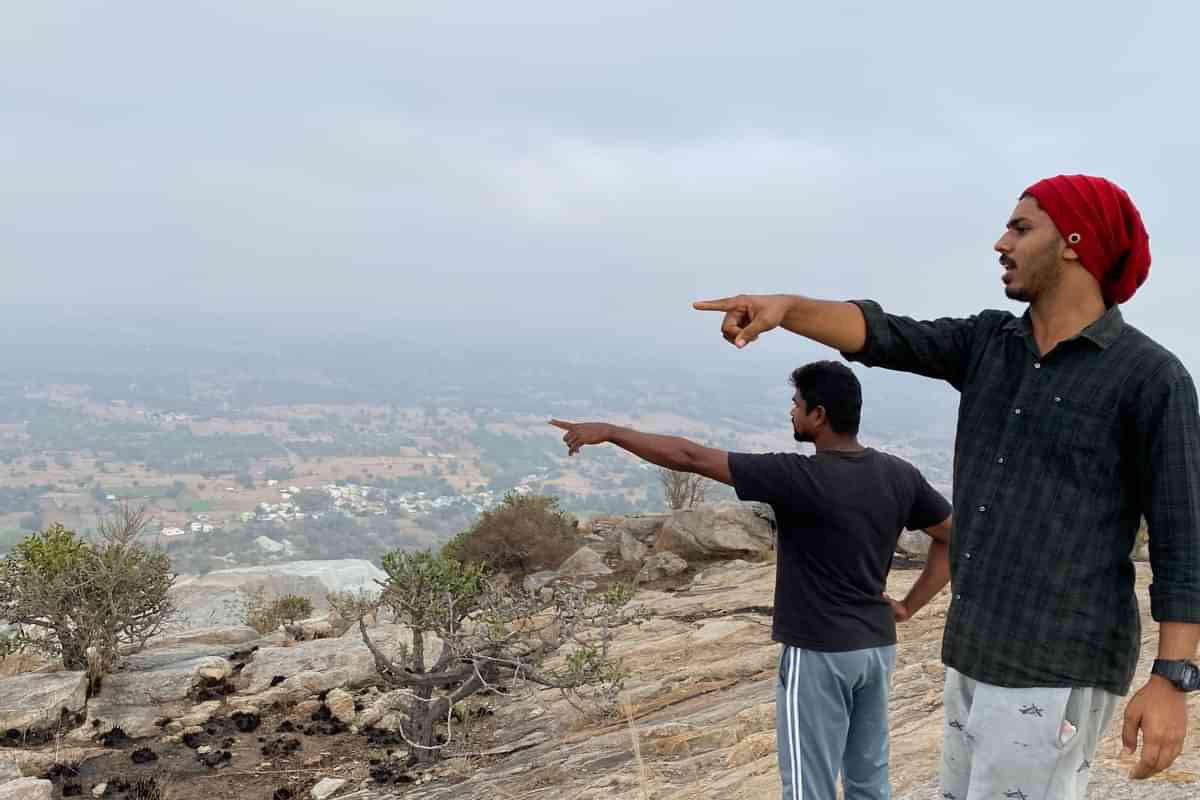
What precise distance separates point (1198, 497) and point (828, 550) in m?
1.56

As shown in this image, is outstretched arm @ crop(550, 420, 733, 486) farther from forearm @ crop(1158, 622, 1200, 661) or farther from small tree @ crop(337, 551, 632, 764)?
small tree @ crop(337, 551, 632, 764)

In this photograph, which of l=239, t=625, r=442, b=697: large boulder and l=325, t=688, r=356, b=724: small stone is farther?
l=239, t=625, r=442, b=697: large boulder

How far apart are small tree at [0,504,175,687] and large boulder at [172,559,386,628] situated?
5492 mm

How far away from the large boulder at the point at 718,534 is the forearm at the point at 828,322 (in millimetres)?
13789

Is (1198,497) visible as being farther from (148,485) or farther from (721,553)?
(148,485)

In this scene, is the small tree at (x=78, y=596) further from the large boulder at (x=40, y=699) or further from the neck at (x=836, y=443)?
the neck at (x=836, y=443)

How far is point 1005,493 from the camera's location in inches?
93.5

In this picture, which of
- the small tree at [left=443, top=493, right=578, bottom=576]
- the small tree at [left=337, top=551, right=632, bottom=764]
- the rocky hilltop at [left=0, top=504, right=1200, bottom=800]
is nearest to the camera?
the rocky hilltop at [left=0, top=504, right=1200, bottom=800]

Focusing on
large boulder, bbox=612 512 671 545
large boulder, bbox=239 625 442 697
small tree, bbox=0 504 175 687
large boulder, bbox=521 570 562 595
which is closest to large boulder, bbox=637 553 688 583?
large boulder, bbox=521 570 562 595

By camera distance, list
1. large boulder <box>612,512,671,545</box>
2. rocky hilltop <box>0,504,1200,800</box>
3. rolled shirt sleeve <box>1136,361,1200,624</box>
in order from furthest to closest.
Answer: large boulder <box>612,512,671,545</box> < rocky hilltop <box>0,504,1200,800</box> < rolled shirt sleeve <box>1136,361,1200,624</box>

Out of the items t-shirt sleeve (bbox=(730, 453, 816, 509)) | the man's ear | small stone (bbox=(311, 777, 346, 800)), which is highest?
the man's ear

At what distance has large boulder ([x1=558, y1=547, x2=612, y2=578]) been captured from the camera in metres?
15.8

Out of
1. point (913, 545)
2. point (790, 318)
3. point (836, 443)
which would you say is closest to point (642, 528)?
point (913, 545)

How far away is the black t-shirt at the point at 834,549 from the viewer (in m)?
3.46
